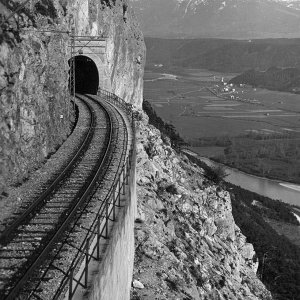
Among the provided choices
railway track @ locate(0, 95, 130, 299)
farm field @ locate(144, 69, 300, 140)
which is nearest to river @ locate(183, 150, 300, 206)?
farm field @ locate(144, 69, 300, 140)

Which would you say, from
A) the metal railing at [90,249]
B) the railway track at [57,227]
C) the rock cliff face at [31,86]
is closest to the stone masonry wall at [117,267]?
the metal railing at [90,249]

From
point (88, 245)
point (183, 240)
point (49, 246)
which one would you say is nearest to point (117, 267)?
point (49, 246)

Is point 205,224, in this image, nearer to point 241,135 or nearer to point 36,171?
point 36,171

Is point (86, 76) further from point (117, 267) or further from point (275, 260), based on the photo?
point (117, 267)

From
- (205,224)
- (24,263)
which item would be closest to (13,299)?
(24,263)

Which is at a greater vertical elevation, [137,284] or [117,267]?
[117,267]

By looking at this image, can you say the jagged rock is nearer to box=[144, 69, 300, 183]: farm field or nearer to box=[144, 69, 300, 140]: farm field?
box=[144, 69, 300, 183]: farm field
